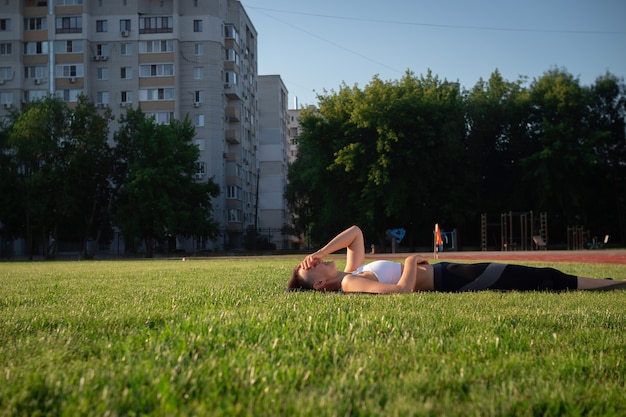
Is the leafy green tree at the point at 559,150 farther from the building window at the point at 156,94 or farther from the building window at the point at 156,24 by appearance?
the building window at the point at 156,24

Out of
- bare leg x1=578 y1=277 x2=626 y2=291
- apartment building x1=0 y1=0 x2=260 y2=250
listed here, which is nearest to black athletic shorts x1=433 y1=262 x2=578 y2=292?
bare leg x1=578 y1=277 x2=626 y2=291

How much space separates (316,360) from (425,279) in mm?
4350

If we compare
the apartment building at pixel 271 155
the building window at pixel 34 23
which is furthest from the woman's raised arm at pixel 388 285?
the apartment building at pixel 271 155

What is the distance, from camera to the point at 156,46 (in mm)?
61156

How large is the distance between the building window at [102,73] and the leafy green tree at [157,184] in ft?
41.3

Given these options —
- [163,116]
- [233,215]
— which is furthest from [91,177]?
[233,215]

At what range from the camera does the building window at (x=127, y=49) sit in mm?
61188

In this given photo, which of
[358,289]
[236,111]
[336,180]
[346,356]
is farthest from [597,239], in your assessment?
[346,356]

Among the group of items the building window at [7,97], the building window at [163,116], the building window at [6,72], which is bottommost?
the building window at [163,116]

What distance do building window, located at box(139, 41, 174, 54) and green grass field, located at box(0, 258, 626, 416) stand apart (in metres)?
59.1

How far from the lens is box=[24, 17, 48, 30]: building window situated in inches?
2421

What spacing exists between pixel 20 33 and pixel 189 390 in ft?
219

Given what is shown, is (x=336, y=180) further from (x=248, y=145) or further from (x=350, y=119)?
(x=248, y=145)

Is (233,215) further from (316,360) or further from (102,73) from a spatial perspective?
(316,360)
